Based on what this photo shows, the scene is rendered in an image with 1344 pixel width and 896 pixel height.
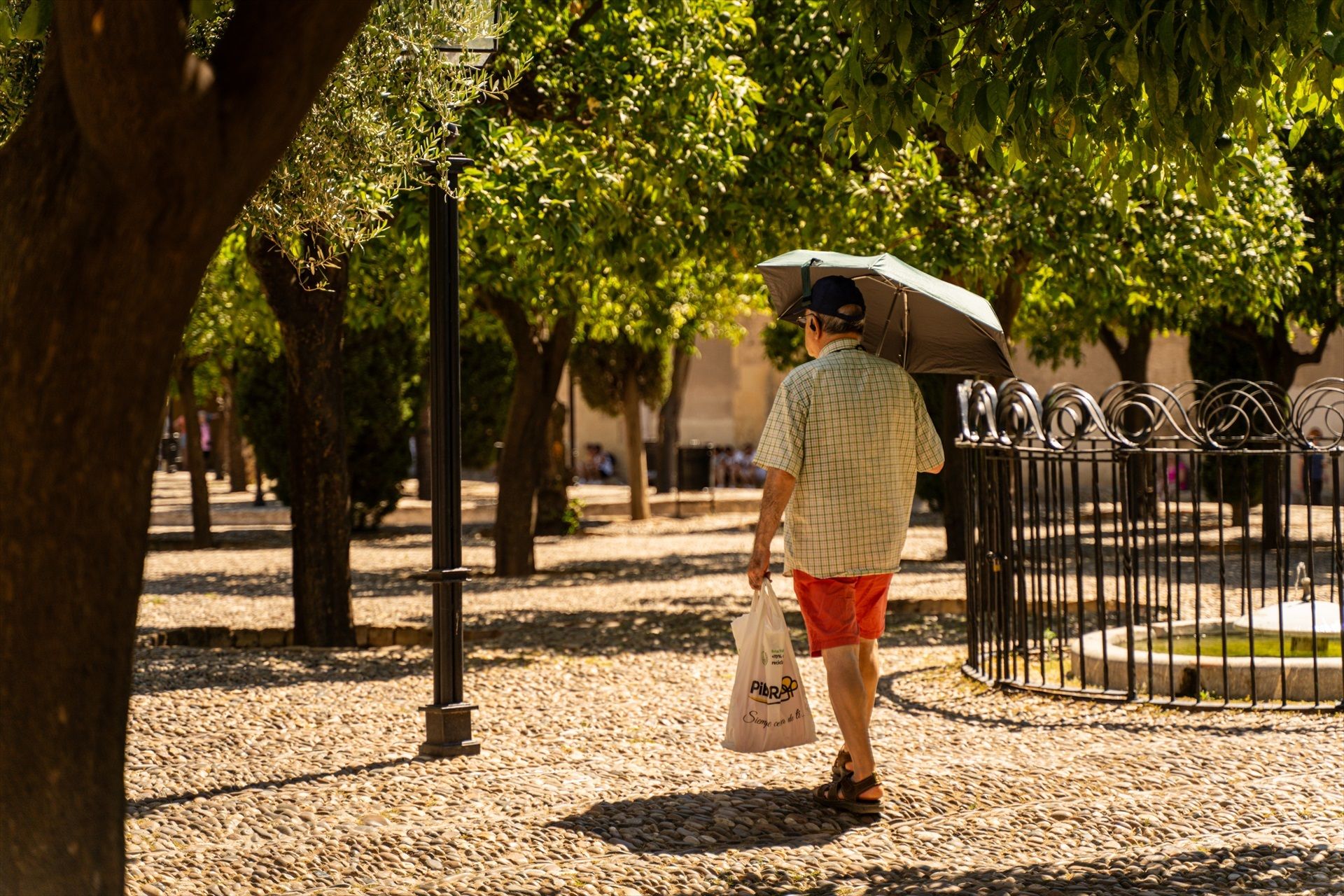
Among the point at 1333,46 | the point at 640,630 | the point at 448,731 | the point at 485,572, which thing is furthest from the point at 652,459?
the point at 1333,46

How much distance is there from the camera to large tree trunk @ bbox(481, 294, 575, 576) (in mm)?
15570

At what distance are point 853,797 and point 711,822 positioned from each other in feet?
1.62

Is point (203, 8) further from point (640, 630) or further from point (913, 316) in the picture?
point (640, 630)

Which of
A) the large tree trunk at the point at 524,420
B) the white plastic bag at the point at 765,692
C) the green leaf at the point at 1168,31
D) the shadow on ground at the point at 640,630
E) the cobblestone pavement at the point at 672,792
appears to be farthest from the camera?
the large tree trunk at the point at 524,420

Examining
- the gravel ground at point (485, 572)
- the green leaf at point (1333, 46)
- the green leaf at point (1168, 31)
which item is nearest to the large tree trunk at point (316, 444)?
the gravel ground at point (485, 572)

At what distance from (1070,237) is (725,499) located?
17.7 meters

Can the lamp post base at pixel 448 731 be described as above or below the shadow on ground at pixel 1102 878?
above

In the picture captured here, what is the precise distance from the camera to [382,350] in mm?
21891

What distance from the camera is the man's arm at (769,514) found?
517 centimetres

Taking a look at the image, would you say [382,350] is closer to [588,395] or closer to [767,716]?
[588,395]

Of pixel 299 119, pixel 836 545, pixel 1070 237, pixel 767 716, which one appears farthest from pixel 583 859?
pixel 1070 237

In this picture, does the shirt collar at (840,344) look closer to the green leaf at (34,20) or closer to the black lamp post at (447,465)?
the black lamp post at (447,465)

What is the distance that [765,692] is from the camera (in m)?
5.31

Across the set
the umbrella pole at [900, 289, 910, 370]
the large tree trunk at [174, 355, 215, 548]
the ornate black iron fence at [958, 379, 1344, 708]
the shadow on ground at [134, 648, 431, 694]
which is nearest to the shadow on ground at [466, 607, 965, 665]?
the shadow on ground at [134, 648, 431, 694]
